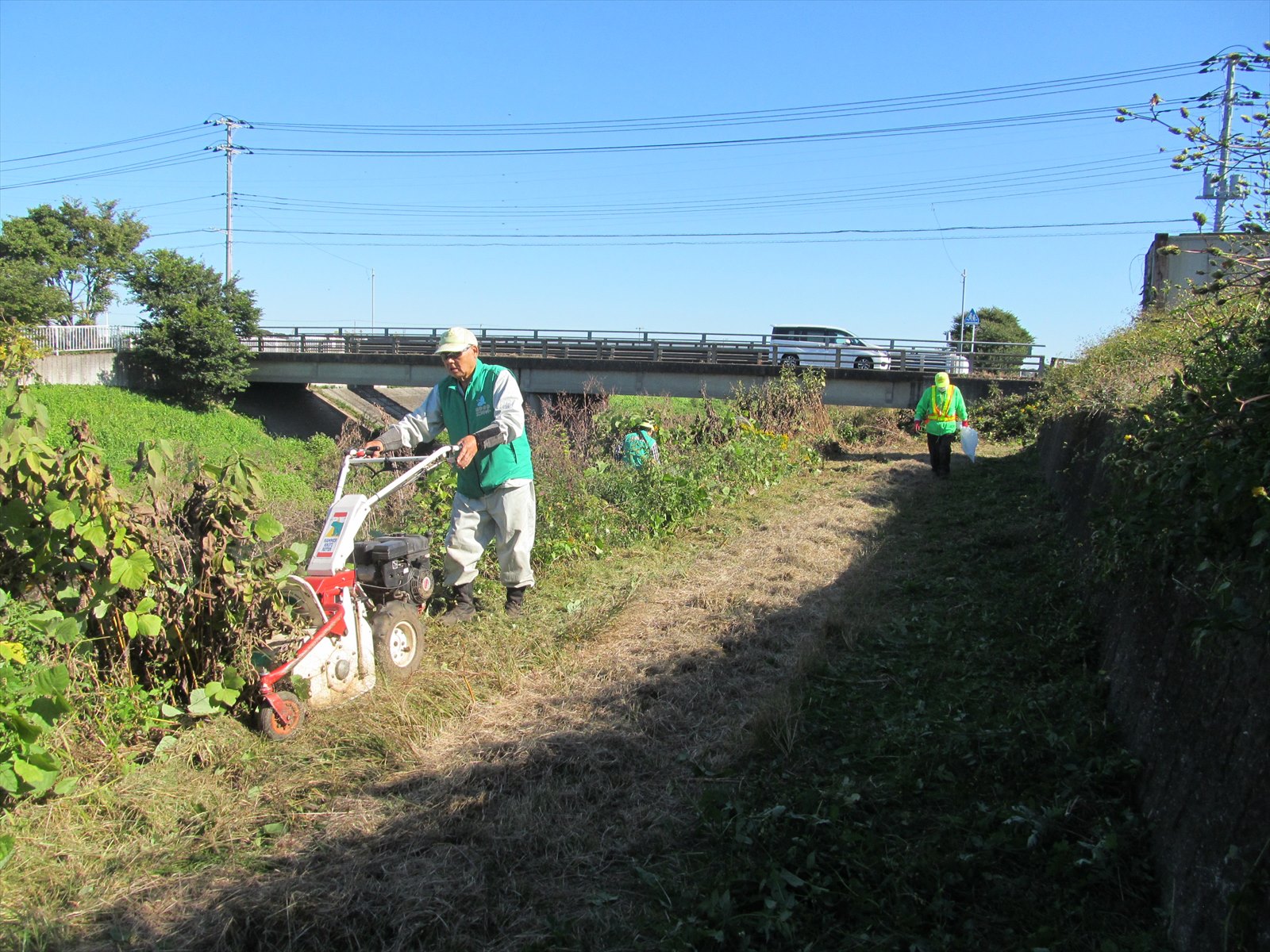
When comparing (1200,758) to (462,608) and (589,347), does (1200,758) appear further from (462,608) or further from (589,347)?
(589,347)

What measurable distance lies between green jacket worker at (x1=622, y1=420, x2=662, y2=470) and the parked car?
18.8 metres

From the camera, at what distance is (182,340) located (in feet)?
125

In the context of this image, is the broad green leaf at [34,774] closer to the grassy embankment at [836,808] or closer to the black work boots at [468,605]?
the grassy embankment at [836,808]

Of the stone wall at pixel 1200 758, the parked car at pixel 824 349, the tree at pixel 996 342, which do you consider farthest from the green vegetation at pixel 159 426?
the stone wall at pixel 1200 758

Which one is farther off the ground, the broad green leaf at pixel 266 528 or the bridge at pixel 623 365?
the bridge at pixel 623 365

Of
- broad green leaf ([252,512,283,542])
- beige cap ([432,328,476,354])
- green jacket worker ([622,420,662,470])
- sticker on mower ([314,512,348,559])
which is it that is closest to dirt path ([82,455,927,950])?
sticker on mower ([314,512,348,559])

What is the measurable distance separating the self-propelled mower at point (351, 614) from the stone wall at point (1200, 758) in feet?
11.5

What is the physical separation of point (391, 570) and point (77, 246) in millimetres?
63100

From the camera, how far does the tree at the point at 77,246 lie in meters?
52.5

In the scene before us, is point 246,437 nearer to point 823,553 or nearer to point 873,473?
point 873,473

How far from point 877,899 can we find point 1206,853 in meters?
0.90

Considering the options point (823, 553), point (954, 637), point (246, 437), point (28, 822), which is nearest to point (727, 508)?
point (823, 553)

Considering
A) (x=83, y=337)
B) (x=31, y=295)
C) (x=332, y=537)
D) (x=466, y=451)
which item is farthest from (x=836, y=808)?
A: (x=31, y=295)

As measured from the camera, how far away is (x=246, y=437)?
36875 millimetres
